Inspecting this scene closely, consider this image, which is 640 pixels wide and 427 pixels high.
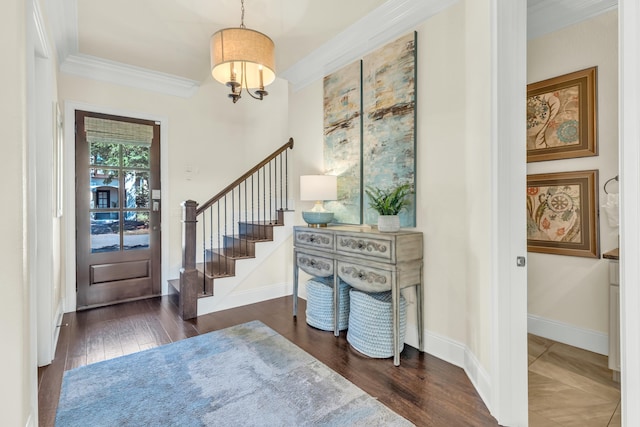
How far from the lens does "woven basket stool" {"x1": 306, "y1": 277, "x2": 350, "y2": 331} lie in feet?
9.13

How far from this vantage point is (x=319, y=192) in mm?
3053

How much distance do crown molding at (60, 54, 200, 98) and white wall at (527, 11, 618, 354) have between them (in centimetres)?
395

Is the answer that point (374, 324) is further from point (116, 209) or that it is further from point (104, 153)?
point (104, 153)

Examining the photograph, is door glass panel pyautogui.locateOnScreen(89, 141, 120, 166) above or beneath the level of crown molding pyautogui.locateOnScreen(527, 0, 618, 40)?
beneath

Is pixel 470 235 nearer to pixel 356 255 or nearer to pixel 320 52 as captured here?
pixel 356 255

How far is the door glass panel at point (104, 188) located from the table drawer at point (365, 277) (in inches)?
113

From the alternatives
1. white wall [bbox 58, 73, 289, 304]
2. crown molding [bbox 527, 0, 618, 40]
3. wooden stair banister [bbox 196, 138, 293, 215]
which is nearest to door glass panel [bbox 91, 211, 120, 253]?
white wall [bbox 58, 73, 289, 304]

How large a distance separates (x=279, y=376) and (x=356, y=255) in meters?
1.04

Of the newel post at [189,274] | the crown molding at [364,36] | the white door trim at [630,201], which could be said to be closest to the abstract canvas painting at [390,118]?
the crown molding at [364,36]

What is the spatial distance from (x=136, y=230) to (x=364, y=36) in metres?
3.40

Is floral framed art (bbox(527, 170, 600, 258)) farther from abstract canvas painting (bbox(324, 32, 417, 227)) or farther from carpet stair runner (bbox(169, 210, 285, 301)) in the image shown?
carpet stair runner (bbox(169, 210, 285, 301))

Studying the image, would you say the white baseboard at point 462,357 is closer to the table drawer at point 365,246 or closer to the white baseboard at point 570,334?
the table drawer at point 365,246

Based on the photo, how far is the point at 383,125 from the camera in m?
2.73

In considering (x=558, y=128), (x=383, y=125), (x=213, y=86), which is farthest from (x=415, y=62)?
(x=213, y=86)
